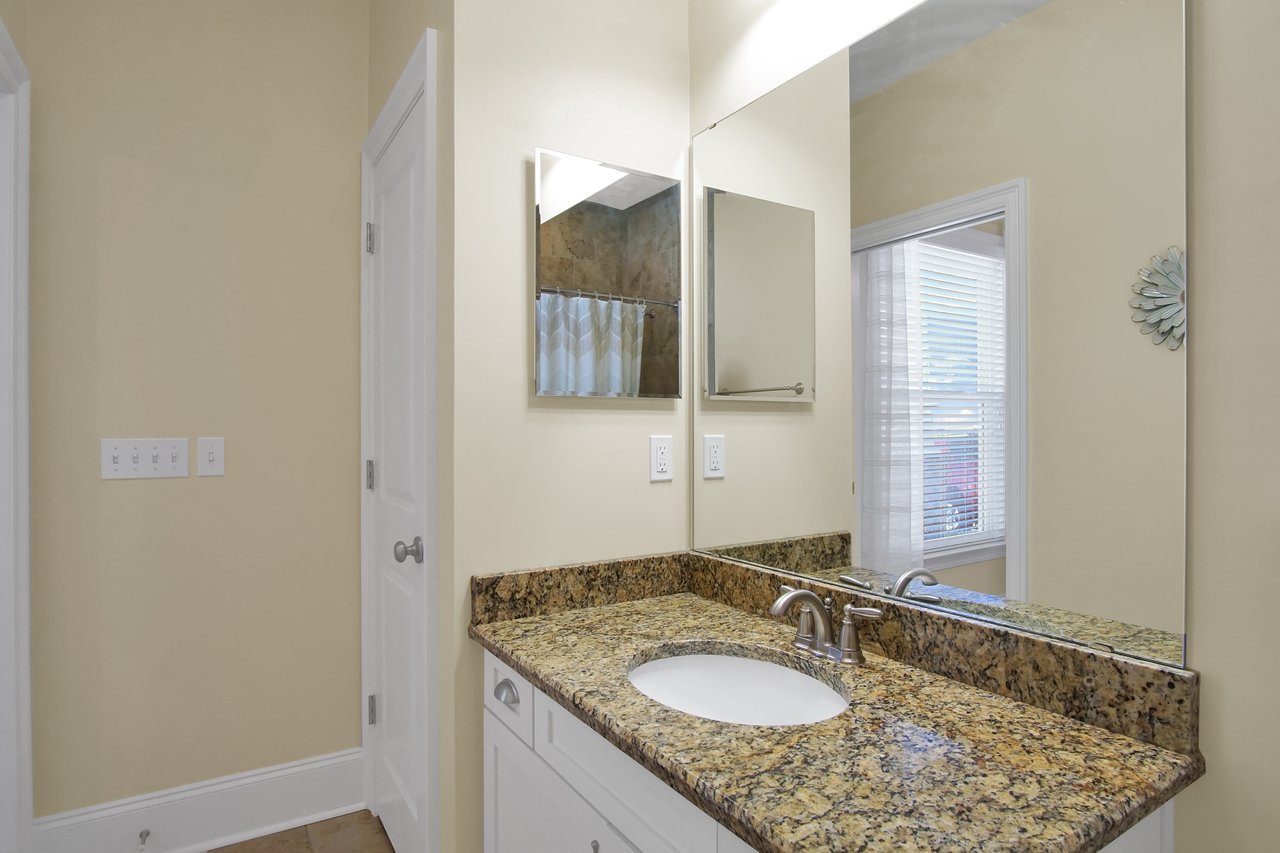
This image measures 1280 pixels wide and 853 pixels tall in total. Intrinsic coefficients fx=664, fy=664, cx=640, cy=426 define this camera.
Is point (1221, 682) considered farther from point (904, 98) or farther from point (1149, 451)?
point (904, 98)

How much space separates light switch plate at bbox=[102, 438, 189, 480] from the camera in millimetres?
1868

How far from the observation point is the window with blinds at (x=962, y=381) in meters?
1.08

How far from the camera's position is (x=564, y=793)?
3.55 ft

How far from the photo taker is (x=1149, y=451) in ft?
2.93

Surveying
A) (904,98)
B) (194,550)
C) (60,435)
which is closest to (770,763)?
(904,98)

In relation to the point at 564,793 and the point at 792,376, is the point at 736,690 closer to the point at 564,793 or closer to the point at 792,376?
the point at 564,793

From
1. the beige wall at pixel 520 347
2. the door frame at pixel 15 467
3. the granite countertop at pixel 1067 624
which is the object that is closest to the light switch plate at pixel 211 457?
the door frame at pixel 15 467

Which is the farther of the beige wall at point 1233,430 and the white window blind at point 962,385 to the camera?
the white window blind at point 962,385

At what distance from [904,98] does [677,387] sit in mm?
787

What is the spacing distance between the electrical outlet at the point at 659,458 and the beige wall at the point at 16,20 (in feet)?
6.04

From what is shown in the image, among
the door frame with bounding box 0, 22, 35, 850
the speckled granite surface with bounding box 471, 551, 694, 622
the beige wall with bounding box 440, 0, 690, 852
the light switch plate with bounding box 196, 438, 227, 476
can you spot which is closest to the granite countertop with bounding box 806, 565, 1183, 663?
the speckled granite surface with bounding box 471, 551, 694, 622

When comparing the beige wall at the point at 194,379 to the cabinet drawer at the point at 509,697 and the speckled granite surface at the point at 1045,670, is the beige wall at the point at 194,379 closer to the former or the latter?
the cabinet drawer at the point at 509,697

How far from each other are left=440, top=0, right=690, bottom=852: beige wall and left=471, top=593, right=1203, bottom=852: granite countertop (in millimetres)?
384

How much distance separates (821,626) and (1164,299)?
28.3 inches
